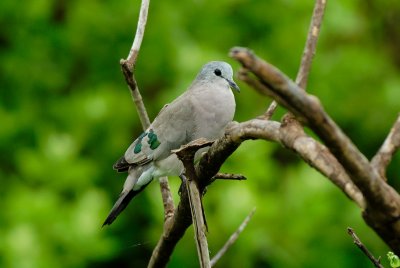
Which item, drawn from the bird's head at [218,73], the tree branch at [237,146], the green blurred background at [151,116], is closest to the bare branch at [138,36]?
the tree branch at [237,146]

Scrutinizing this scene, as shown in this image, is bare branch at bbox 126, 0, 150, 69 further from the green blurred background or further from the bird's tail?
the green blurred background

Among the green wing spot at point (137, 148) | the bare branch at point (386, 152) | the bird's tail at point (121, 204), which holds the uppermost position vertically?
the bare branch at point (386, 152)

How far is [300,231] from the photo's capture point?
3.42m

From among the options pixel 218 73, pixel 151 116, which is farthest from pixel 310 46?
pixel 151 116

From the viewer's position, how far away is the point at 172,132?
2.07 meters

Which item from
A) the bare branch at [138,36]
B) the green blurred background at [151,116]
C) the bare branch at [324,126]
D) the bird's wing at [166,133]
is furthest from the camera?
the green blurred background at [151,116]

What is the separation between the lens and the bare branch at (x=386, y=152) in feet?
2.79

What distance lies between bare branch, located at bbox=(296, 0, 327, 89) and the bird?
34.7 inches

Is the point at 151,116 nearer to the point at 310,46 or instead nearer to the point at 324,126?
the point at 310,46

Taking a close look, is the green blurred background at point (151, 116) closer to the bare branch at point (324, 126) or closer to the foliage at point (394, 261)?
the foliage at point (394, 261)

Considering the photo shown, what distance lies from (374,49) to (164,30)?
1.07 m

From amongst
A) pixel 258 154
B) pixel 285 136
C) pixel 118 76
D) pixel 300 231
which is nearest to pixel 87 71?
pixel 118 76

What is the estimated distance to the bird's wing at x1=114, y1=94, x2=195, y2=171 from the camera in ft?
6.77

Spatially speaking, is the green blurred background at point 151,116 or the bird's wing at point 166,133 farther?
the green blurred background at point 151,116
